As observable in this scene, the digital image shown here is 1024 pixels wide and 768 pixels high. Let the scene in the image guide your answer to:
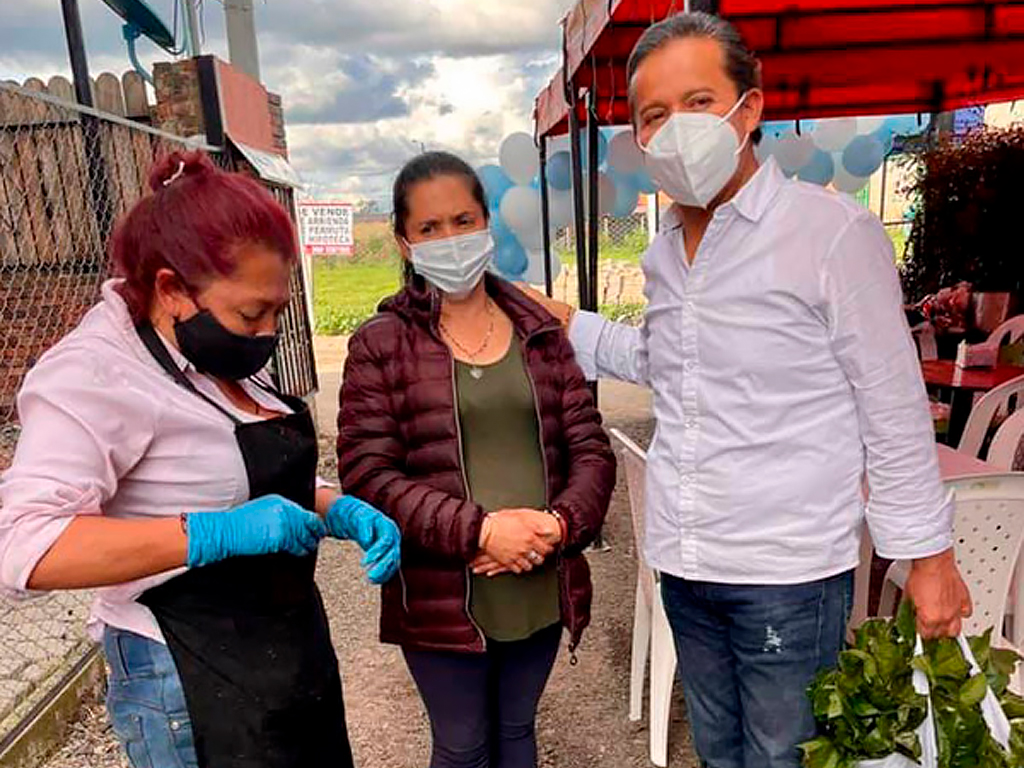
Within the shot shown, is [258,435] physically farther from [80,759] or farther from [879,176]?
[879,176]

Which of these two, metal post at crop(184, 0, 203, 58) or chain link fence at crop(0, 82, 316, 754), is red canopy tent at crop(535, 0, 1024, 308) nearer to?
chain link fence at crop(0, 82, 316, 754)

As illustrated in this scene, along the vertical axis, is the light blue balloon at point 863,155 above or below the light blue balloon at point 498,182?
above

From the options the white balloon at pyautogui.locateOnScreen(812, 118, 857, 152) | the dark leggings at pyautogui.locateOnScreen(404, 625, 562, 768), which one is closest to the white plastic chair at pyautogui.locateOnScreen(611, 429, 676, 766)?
the dark leggings at pyautogui.locateOnScreen(404, 625, 562, 768)

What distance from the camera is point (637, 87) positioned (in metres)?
1.39

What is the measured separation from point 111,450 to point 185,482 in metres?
0.13

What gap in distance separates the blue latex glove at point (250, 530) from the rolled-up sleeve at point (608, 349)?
2.68 ft

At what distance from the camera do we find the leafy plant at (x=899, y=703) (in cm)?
132

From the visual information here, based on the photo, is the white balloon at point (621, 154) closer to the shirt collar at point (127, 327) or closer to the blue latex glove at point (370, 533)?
the blue latex glove at point (370, 533)

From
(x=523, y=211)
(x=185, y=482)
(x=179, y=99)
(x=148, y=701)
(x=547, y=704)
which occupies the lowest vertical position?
(x=547, y=704)

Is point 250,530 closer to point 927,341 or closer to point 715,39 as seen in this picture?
point 715,39

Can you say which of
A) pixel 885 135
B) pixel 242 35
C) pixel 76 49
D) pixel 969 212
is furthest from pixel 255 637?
pixel 885 135

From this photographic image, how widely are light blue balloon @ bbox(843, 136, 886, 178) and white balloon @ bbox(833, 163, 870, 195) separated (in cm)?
4

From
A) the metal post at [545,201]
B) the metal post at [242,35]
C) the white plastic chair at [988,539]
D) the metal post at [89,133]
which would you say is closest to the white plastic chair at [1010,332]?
the white plastic chair at [988,539]

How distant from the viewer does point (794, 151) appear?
7.62 m
